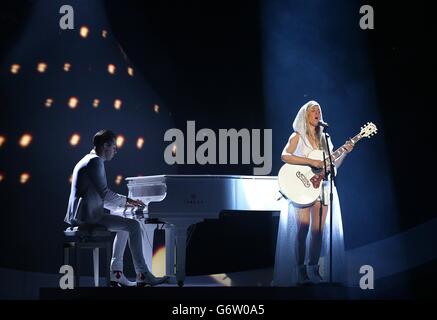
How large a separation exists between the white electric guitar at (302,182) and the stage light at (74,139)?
210 cm

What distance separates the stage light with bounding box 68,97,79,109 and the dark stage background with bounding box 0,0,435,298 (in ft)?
0.16

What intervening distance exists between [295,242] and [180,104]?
200 centimetres

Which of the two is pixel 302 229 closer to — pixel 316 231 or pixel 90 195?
pixel 316 231

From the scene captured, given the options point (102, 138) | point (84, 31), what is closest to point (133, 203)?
point (102, 138)

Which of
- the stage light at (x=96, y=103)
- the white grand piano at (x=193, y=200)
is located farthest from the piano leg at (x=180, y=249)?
the stage light at (x=96, y=103)

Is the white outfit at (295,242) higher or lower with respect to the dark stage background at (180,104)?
lower

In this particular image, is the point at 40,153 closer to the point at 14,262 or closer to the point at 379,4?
the point at 14,262

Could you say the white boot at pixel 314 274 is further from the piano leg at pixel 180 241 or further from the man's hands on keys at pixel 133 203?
the man's hands on keys at pixel 133 203

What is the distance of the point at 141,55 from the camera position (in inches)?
334

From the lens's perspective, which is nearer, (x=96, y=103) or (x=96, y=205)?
(x=96, y=205)

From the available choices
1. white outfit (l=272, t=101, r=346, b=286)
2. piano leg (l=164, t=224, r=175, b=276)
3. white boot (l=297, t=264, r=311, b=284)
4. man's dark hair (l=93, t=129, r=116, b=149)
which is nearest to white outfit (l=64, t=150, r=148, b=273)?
man's dark hair (l=93, t=129, r=116, b=149)

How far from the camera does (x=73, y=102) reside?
27.2 feet

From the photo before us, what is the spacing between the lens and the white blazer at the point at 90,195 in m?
7.12
